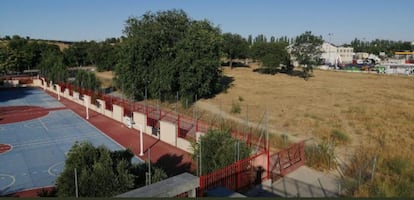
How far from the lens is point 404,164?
46.0 feet

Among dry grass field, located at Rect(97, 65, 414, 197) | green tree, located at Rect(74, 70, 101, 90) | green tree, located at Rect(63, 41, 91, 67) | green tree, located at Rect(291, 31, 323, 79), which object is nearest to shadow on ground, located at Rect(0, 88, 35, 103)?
green tree, located at Rect(74, 70, 101, 90)

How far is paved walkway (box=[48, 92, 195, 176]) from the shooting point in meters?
17.7

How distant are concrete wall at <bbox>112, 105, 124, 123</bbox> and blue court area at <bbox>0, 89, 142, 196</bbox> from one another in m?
2.29

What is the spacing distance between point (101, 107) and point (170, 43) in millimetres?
11850

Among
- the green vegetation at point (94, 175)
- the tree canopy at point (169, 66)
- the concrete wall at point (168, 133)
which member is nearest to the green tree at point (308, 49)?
the tree canopy at point (169, 66)

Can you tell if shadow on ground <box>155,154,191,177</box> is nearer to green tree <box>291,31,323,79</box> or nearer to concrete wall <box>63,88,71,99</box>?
concrete wall <box>63,88,71,99</box>

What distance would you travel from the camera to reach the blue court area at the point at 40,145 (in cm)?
1636

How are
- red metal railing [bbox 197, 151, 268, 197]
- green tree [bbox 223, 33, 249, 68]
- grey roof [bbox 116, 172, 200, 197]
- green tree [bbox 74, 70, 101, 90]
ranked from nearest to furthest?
grey roof [bbox 116, 172, 200, 197] → red metal railing [bbox 197, 151, 268, 197] → green tree [bbox 74, 70, 101, 90] → green tree [bbox 223, 33, 249, 68]

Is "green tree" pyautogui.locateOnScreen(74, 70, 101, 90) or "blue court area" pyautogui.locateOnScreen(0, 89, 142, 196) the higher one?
"green tree" pyautogui.locateOnScreen(74, 70, 101, 90)

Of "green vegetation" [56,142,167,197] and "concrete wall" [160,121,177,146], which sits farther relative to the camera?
"concrete wall" [160,121,177,146]

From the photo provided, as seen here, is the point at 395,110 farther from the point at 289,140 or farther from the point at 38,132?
the point at 38,132

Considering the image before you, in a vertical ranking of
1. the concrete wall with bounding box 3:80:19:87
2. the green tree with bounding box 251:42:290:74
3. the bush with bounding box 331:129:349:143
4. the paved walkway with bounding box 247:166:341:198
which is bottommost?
the paved walkway with bounding box 247:166:341:198

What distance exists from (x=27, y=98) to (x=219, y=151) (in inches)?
1519

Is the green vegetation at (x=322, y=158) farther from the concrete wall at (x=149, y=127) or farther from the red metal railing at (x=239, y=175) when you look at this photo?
the concrete wall at (x=149, y=127)
